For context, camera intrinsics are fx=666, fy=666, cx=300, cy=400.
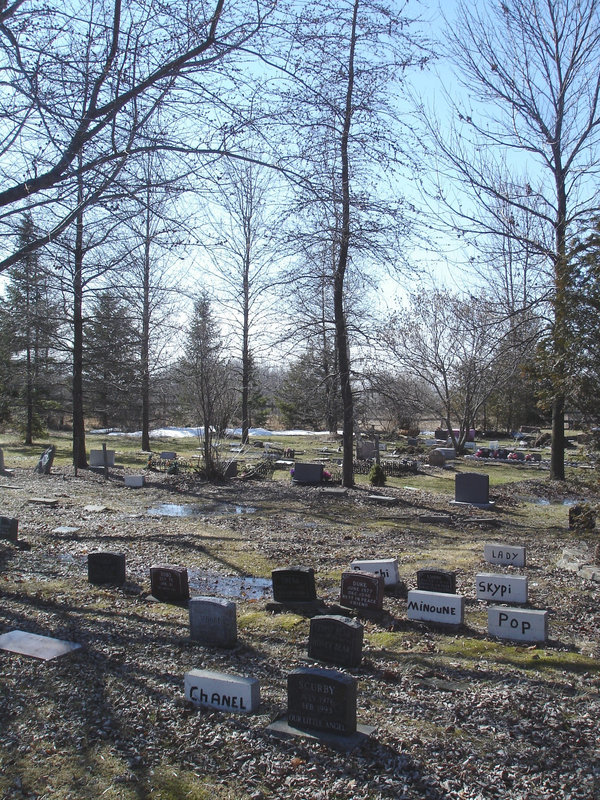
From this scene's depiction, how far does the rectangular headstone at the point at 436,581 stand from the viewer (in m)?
7.20

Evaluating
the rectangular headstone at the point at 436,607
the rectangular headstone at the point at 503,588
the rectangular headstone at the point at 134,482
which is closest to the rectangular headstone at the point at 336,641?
the rectangular headstone at the point at 436,607

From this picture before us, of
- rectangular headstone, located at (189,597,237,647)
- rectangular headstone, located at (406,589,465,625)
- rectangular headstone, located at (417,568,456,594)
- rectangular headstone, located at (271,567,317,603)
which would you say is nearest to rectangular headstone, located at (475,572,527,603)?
rectangular headstone, located at (417,568,456,594)

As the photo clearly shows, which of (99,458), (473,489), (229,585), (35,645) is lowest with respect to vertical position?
(229,585)

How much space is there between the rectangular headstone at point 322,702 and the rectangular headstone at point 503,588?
11.1 ft

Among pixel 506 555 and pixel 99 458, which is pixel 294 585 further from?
pixel 99 458

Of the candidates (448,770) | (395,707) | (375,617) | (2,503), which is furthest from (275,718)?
(2,503)

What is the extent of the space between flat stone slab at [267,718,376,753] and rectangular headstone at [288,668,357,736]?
34 millimetres

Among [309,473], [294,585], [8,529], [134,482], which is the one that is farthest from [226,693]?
[134,482]

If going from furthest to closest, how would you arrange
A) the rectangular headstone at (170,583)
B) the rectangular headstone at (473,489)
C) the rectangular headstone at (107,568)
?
the rectangular headstone at (473,489), the rectangular headstone at (107,568), the rectangular headstone at (170,583)

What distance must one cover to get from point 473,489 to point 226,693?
11375 millimetres

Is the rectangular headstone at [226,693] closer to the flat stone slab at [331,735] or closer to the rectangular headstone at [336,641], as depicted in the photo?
the flat stone slab at [331,735]

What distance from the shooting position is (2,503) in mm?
14047

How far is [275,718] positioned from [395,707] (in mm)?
848

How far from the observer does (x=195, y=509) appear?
14.5 m
